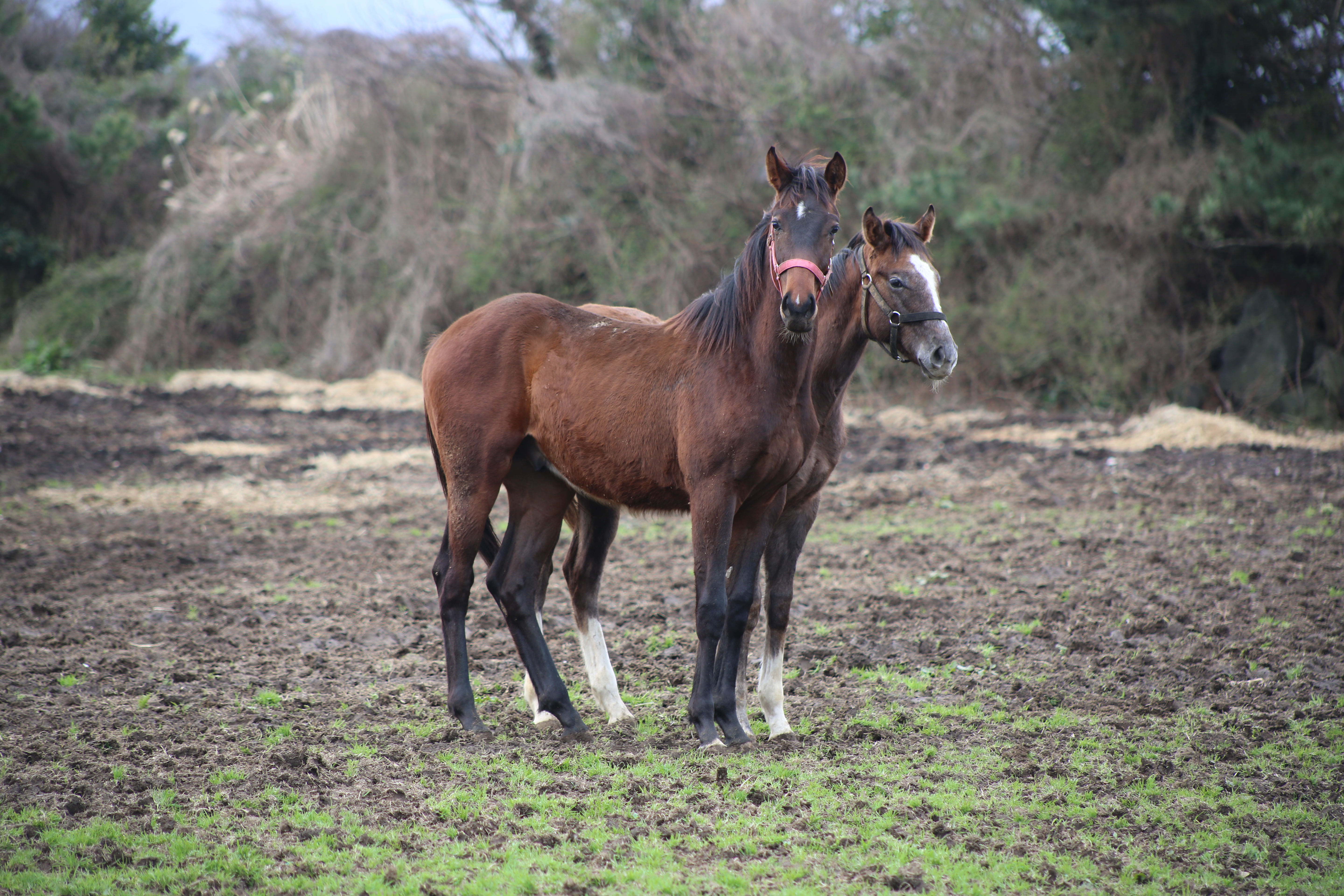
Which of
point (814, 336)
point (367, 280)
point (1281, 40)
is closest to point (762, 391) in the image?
point (814, 336)

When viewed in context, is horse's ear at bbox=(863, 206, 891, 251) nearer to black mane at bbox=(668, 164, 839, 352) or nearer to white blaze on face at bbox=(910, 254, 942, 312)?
white blaze on face at bbox=(910, 254, 942, 312)

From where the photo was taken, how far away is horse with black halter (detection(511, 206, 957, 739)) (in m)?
4.45

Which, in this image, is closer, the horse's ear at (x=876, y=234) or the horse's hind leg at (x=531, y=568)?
the horse's ear at (x=876, y=234)

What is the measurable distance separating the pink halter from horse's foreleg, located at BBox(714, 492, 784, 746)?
0.91 meters

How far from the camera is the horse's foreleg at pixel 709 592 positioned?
4.17 m

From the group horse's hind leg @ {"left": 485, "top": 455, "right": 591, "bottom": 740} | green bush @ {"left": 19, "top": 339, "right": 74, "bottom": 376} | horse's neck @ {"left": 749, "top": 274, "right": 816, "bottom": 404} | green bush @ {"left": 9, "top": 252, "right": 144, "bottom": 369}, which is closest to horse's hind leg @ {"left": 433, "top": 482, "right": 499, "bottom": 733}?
horse's hind leg @ {"left": 485, "top": 455, "right": 591, "bottom": 740}

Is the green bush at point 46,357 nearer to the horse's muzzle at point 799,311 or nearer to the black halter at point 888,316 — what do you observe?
the black halter at point 888,316

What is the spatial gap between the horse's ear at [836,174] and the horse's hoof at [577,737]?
8.54 feet

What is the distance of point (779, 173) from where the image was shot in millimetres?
4254

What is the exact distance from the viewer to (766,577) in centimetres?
473

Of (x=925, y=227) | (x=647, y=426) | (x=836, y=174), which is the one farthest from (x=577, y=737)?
(x=925, y=227)

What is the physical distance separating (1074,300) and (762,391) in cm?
1231

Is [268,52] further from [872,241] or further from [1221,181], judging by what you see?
[872,241]

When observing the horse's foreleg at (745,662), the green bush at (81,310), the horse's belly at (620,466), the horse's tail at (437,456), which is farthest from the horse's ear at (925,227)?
the green bush at (81,310)
